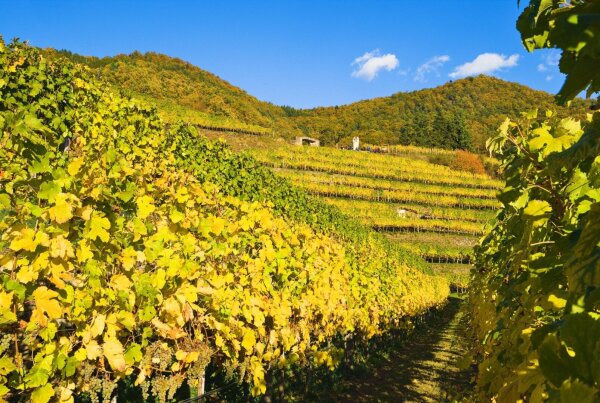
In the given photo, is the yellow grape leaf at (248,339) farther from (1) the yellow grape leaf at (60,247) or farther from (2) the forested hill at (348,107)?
(2) the forested hill at (348,107)

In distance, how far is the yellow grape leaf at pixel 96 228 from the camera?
2.64 metres

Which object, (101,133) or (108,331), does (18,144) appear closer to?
(108,331)

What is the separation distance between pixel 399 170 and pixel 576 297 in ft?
185

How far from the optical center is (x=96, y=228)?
2.65 m

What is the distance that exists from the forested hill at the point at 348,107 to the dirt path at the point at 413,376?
95.7 ft

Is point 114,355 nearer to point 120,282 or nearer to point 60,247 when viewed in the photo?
point 120,282

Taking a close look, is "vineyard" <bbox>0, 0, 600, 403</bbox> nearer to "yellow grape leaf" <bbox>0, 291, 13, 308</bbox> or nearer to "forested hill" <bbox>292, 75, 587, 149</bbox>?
"yellow grape leaf" <bbox>0, 291, 13, 308</bbox>

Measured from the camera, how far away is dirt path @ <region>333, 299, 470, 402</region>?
8.73m

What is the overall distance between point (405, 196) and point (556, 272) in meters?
49.8

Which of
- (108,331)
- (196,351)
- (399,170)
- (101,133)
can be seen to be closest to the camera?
(108,331)

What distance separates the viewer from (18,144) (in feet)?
7.34

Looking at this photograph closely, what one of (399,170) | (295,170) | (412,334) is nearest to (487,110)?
(399,170)

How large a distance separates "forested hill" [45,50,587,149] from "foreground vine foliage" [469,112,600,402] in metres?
37.3

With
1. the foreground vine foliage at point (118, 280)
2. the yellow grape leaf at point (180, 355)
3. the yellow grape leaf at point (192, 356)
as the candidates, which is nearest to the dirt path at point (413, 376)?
the foreground vine foliage at point (118, 280)
